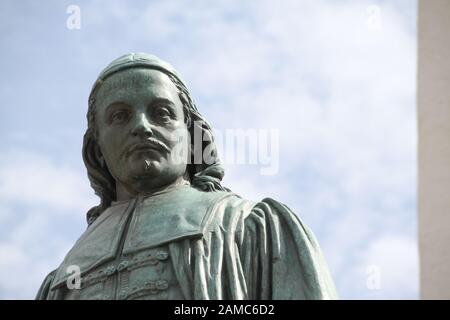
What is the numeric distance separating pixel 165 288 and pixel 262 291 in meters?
0.70

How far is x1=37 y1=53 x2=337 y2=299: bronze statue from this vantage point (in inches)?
539

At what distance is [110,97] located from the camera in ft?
48.6

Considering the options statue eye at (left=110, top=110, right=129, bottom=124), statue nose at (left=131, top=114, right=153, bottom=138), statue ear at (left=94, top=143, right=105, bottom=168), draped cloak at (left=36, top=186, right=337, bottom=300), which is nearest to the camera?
draped cloak at (left=36, top=186, right=337, bottom=300)

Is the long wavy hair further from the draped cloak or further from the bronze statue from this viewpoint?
the draped cloak

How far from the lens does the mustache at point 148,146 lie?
1456 centimetres

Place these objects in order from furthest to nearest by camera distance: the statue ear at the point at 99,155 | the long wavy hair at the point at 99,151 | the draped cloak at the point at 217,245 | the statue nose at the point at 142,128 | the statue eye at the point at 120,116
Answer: the statue ear at the point at 99,155 < the long wavy hair at the point at 99,151 < the statue eye at the point at 120,116 < the statue nose at the point at 142,128 < the draped cloak at the point at 217,245

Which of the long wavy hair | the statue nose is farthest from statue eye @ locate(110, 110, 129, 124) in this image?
the long wavy hair

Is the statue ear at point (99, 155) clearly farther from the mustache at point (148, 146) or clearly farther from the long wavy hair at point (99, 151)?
the mustache at point (148, 146)

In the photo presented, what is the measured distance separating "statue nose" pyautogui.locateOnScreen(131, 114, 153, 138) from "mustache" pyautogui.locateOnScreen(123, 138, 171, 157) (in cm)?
5

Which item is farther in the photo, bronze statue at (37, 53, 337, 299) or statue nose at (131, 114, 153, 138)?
statue nose at (131, 114, 153, 138)

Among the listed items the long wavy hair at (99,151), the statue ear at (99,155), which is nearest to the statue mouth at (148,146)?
the long wavy hair at (99,151)

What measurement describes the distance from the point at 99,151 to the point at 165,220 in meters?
1.29

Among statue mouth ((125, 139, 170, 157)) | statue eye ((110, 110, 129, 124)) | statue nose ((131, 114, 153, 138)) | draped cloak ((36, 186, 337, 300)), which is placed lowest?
draped cloak ((36, 186, 337, 300))
